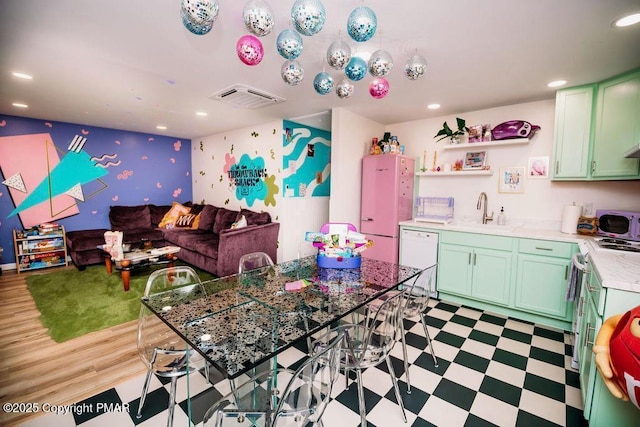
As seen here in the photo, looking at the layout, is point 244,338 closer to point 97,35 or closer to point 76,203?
point 97,35

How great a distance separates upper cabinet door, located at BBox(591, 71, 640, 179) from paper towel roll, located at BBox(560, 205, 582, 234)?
38 cm

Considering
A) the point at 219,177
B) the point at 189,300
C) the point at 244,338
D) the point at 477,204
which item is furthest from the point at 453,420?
the point at 219,177

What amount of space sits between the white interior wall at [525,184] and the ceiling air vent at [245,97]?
82.6 inches

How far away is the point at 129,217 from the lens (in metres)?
5.18

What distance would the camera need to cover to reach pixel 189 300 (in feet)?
A: 4.91

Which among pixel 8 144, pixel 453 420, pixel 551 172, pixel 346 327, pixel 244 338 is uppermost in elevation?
pixel 8 144

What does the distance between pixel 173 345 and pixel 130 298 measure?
2.12 m

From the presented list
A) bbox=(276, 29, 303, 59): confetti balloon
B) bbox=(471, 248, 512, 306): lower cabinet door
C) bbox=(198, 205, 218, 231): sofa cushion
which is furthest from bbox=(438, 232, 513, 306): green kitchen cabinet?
bbox=(198, 205, 218, 231): sofa cushion

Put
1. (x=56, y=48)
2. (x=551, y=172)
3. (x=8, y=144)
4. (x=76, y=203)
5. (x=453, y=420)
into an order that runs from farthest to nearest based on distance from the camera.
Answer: (x=76, y=203), (x=8, y=144), (x=551, y=172), (x=56, y=48), (x=453, y=420)

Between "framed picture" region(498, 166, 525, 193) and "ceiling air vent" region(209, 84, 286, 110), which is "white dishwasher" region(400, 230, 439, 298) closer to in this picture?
"framed picture" region(498, 166, 525, 193)

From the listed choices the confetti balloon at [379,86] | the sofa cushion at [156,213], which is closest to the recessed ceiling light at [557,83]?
the confetti balloon at [379,86]

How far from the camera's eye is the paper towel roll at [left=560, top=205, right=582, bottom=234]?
9.22 ft

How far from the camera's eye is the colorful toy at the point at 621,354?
42.4 inches

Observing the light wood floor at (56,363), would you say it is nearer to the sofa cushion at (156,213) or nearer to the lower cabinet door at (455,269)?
the sofa cushion at (156,213)
